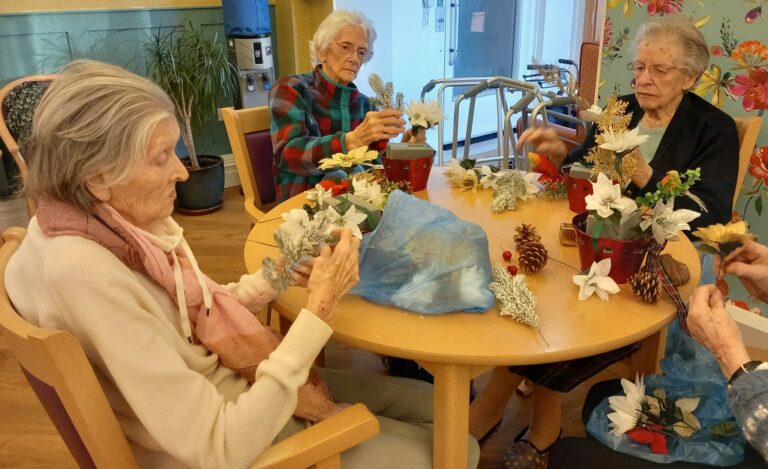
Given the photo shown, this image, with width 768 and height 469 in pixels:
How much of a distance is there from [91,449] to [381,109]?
1312 millimetres

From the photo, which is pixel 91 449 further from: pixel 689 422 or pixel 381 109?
pixel 381 109

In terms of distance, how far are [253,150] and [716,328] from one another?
161 centimetres

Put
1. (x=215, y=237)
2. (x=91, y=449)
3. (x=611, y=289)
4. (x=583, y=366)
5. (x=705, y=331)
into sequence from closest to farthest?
(x=91, y=449)
(x=705, y=331)
(x=611, y=289)
(x=583, y=366)
(x=215, y=237)

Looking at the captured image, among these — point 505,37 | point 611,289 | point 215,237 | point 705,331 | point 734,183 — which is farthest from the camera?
point 505,37

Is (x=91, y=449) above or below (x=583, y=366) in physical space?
above

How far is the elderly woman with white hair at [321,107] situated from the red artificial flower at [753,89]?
1308 mm

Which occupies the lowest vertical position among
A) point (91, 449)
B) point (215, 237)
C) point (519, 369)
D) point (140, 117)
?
point (215, 237)

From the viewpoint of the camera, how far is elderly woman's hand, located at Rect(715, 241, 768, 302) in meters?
1.25

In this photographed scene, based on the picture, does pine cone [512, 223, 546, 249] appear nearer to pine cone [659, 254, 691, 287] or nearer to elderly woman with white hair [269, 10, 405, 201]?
pine cone [659, 254, 691, 287]

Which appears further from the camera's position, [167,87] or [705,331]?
[167,87]

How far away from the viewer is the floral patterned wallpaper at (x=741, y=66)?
2.06 metres

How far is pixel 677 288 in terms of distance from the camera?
1286 millimetres

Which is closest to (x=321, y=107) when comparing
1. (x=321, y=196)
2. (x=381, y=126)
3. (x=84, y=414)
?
(x=381, y=126)

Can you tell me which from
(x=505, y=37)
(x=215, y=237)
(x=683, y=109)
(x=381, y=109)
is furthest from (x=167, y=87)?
(x=505, y=37)
